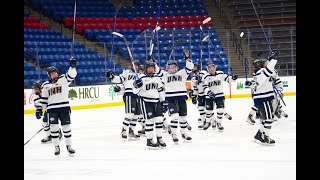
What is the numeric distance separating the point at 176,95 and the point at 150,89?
680mm

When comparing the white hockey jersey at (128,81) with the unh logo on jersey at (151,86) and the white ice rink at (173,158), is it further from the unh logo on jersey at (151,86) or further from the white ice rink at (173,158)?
the unh logo on jersey at (151,86)

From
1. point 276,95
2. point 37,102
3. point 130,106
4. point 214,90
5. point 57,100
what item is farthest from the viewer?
point 276,95

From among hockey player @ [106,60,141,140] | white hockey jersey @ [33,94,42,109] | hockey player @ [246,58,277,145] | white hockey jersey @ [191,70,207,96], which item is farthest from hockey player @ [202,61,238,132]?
white hockey jersey @ [33,94,42,109]

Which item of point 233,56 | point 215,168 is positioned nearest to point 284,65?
point 233,56

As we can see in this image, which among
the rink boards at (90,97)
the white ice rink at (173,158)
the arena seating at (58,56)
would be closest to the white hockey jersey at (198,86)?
the white ice rink at (173,158)

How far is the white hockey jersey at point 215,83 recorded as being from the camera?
A: 9078 mm

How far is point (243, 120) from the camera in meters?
11.0

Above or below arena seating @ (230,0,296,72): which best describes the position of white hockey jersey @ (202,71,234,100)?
below

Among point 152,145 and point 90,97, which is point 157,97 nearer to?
point 152,145

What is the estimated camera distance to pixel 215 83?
9.11 metres

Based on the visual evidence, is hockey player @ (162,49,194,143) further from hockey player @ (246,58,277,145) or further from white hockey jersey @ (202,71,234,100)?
white hockey jersey @ (202,71,234,100)

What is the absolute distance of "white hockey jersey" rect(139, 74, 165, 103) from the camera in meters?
7.27

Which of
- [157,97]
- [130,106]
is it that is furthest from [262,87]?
[130,106]
